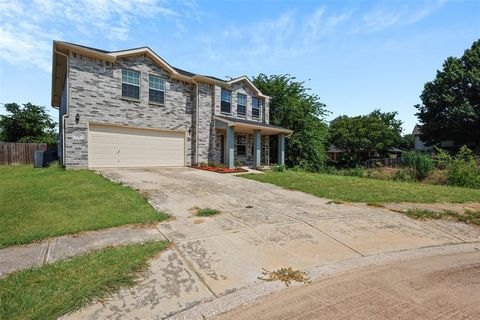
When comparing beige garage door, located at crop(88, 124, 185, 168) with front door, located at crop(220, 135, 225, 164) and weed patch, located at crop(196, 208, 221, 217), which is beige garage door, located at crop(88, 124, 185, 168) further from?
weed patch, located at crop(196, 208, 221, 217)

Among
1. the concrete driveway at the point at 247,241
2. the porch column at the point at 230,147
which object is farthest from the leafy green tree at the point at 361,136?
the concrete driveway at the point at 247,241

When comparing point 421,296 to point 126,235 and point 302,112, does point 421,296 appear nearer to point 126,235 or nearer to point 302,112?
point 126,235

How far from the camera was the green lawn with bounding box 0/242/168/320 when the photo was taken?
2303mm

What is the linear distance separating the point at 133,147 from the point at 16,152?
1176 cm

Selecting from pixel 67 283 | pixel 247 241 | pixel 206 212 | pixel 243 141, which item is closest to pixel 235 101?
pixel 243 141

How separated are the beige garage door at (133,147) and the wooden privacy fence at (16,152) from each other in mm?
8542

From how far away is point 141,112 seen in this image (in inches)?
540

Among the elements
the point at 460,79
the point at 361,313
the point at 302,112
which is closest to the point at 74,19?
the point at 361,313

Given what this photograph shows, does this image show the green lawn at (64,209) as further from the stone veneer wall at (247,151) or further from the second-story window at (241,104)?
the second-story window at (241,104)

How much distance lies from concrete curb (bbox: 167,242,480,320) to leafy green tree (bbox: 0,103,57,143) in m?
32.2

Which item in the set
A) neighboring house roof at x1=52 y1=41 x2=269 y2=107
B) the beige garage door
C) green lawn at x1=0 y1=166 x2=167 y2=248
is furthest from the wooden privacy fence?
green lawn at x1=0 y1=166 x2=167 y2=248

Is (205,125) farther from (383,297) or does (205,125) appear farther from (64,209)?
(383,297)

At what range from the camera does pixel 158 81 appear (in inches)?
570

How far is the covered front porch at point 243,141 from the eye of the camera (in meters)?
15.2
